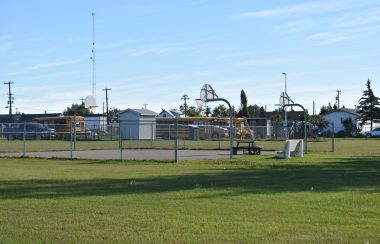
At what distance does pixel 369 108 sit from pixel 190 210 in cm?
10195

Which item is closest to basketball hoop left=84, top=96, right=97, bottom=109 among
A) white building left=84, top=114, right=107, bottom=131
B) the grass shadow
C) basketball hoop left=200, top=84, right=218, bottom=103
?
white building left=84, top=114, right=107, bottom=131

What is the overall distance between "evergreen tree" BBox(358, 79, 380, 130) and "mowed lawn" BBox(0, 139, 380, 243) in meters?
93.3

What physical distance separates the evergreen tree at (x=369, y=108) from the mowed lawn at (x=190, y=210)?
93.3 meters

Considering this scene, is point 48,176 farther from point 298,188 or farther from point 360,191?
point 360,191

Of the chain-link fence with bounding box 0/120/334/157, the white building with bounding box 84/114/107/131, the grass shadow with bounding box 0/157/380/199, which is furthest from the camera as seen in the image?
the white building with bounding box 84/114/107/131

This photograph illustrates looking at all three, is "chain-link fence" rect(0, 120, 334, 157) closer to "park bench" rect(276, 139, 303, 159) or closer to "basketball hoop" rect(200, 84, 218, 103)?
"basketball hoop" rect(200, 84, 218, 103)

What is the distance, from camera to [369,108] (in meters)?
108

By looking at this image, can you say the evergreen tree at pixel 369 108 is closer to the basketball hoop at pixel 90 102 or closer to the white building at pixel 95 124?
the white building at pixel 95 124

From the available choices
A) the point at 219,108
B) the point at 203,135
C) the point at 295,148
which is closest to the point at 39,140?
the point at 203,135

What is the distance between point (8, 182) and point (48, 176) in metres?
2.39

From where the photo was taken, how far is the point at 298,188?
14812 mm

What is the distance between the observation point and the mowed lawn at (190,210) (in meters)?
8.51

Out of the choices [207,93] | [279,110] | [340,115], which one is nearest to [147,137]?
[207,93]

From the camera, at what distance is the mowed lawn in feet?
27.9
